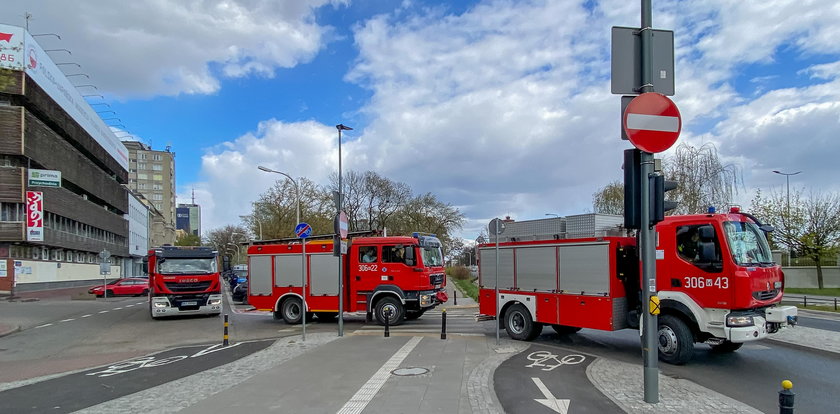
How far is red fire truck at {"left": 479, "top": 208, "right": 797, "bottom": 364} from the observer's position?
29.8 feet

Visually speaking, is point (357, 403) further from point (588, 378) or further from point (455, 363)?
point (588, 378)

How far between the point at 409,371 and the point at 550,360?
114 inches

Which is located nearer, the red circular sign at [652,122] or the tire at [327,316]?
the red circular sign at [652,122]

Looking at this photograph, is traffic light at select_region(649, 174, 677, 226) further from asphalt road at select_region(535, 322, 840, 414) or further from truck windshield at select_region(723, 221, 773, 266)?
truck windshield at select_region(723, 221, 773, 266)

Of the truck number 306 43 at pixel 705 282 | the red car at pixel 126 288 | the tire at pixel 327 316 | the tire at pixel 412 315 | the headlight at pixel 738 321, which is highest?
the truck number 306 43 at pixel 705 282

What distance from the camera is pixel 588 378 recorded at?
8344mm

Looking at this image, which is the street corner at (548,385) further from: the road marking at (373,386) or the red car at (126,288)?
the red car at (126,288)

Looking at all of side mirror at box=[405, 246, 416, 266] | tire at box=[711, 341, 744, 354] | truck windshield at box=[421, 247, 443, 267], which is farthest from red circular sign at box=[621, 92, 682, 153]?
truck windshield at box=[421, 247, 443, 267]

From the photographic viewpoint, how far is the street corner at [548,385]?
6727 mm

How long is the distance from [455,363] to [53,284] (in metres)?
45.6

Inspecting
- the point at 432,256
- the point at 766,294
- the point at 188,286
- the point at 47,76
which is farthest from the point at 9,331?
the point at 47,76

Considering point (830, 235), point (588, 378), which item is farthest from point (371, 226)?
point (588, 378)

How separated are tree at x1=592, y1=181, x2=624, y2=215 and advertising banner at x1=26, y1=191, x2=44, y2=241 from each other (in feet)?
134

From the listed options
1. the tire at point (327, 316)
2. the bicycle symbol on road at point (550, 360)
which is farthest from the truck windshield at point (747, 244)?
the tire at point (327, 316)
